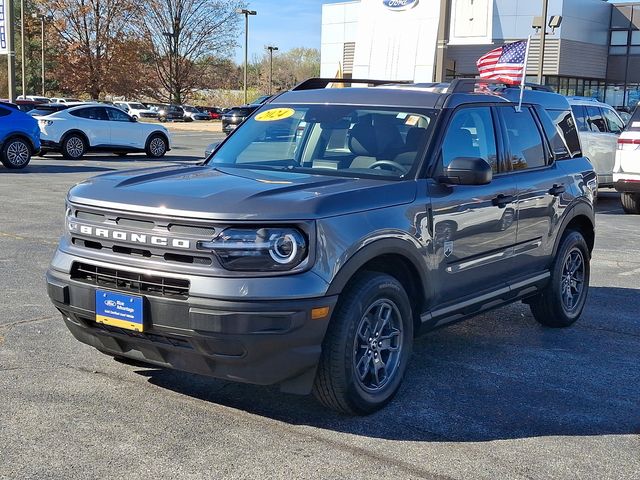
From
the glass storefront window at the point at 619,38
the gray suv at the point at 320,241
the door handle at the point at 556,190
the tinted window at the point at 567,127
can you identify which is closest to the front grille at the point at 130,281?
the gray suv at the point at 320,241

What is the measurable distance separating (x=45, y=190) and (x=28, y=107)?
388 inches

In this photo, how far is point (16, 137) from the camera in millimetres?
18969

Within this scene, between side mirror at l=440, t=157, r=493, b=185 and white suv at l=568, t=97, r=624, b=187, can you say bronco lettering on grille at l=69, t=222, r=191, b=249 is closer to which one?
side mirror at l=440, t=157, r=493, b=185

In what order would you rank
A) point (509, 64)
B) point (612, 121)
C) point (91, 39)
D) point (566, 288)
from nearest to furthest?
point (566, 288), point (509, 64), point (612, 121), point (91, 39)

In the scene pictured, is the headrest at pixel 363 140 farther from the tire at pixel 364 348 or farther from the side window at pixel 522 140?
the side window at pixel 522 140

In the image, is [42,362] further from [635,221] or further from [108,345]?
[635,221]

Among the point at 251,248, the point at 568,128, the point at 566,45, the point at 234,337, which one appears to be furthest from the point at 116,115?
the point at 566,45

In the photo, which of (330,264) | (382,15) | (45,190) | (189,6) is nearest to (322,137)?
(330,264)

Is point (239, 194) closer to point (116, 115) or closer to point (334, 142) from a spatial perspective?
point (334, 142)

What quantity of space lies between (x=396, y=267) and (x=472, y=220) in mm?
745

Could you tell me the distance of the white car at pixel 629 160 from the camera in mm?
13945

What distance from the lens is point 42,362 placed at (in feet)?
17.8

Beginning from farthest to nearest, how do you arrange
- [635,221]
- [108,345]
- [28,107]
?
[28,107]
[635,221]
[108,345]

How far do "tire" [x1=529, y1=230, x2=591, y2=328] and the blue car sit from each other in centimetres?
1500
